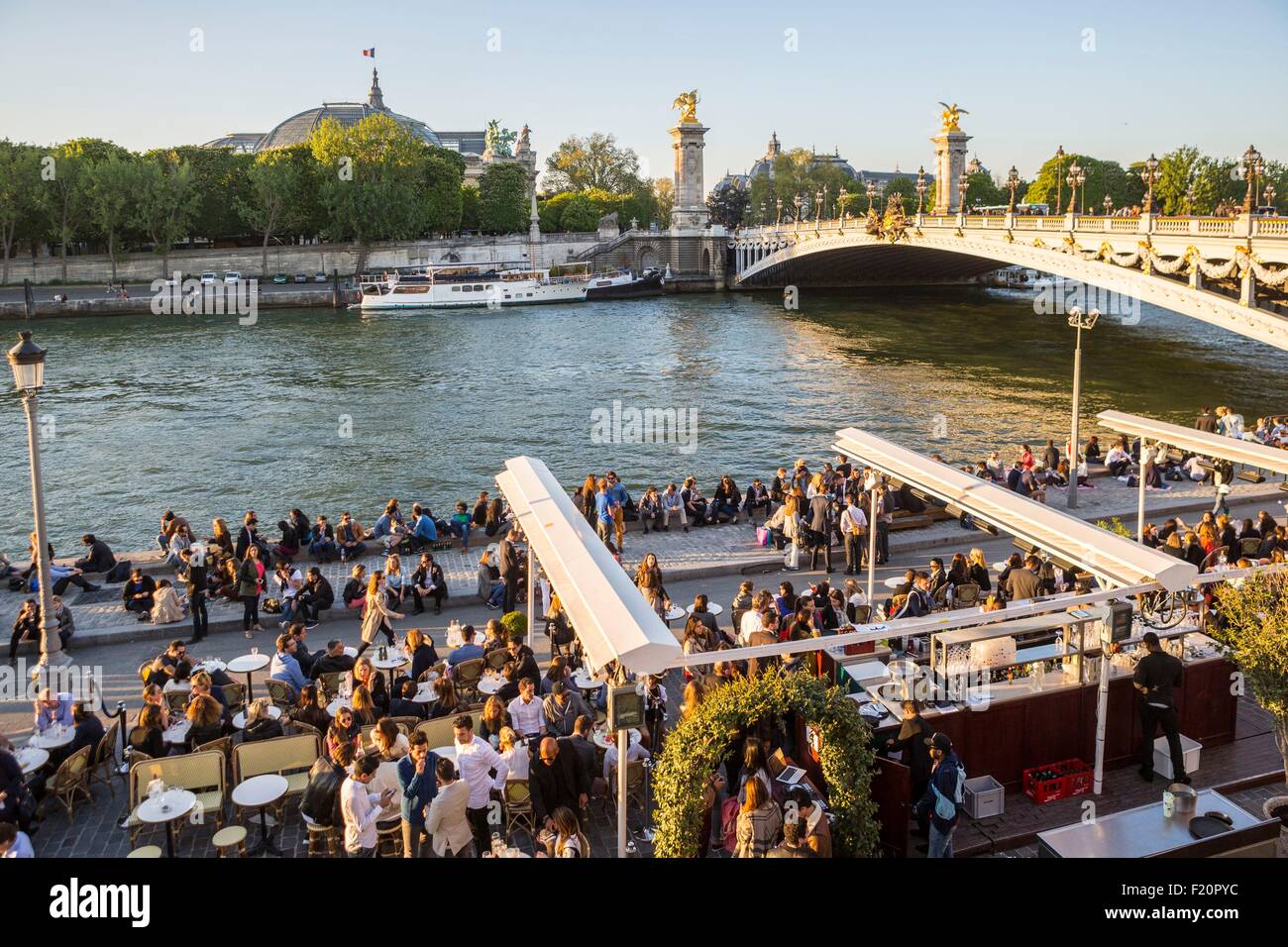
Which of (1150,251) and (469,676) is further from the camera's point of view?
(1150,251)

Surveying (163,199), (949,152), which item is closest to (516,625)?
(949,152)

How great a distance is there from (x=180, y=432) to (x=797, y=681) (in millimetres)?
23924

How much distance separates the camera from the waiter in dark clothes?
21.5 feet

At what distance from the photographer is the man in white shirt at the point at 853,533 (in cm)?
1188

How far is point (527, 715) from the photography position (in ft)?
22.4

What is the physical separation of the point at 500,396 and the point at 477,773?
25890mm

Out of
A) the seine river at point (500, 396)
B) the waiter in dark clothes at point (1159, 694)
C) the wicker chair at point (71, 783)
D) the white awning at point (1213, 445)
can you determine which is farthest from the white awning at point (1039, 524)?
the seine river at point (500, 396)

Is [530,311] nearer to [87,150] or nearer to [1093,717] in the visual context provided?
[87,150]

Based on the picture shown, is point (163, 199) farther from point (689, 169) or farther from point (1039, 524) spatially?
point (1039, 524)

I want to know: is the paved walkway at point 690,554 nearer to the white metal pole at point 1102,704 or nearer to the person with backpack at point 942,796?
the white metal pole at point 1102,704

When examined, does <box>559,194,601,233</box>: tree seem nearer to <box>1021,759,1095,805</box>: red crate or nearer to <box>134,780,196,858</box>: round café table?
<box>1021,759,1095,805</box>: red crate

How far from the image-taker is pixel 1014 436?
24219 mm

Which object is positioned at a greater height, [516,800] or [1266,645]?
[1266,645]

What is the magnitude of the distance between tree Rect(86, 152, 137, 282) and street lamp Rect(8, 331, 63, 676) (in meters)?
53.4
